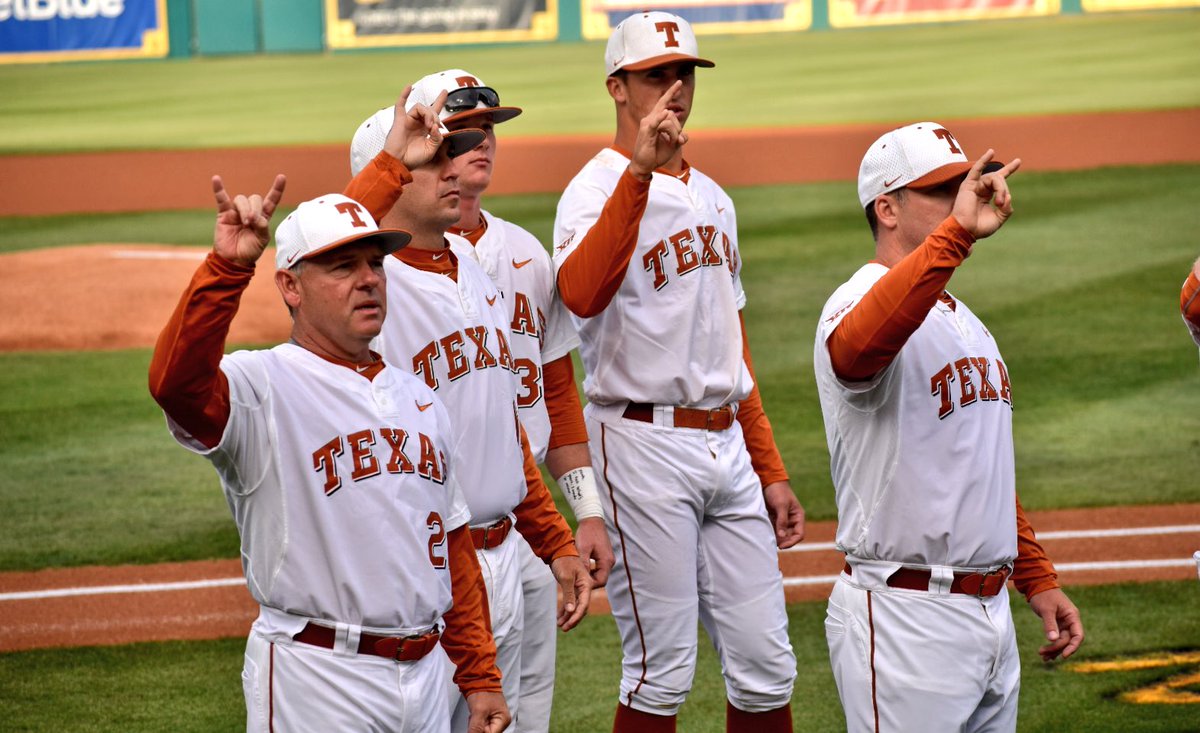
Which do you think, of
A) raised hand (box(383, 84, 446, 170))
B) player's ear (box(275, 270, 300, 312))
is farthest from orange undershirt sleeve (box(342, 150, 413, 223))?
player's ear (box(275, 270, 300, 312))

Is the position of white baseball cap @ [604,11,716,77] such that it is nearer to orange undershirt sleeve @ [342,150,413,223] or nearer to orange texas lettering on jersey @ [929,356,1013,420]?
orange undershirt sleeve @ [342,150,413,223]

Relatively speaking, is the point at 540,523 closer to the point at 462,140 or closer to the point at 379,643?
the point at 379,643

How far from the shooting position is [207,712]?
222 inches

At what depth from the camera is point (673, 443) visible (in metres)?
4.38

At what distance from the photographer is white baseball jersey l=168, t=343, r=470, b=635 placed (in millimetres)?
3035

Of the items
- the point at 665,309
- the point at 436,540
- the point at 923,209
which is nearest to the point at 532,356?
the point at 665,309

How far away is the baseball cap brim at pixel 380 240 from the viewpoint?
119 inches

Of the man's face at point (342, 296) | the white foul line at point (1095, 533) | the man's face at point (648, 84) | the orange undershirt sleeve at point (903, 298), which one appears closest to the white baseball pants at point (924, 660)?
the orange undershirt sleeve at point (903, 298)

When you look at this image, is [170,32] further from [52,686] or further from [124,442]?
[52,686]

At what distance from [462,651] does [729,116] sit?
2311 centimetres

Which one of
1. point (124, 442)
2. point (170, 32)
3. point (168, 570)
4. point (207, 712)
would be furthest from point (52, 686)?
point (170, 32)

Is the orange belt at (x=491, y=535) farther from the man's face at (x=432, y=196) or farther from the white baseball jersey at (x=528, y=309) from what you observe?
the man's face at (x=432, y=196)

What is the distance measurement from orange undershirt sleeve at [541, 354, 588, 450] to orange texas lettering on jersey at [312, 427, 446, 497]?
1.15 metres

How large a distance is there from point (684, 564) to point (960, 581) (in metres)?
1.12
